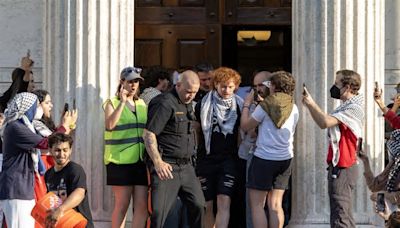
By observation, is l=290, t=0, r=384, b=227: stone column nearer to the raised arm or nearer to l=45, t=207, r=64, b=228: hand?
the raised arm

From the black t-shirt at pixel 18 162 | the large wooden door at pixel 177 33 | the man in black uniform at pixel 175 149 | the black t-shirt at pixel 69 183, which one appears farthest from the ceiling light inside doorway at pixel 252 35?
the black t-shirt at pixel 69 183

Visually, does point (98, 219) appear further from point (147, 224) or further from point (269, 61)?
point (269, 61)

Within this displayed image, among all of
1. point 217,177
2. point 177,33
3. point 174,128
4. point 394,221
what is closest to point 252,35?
point 177,33

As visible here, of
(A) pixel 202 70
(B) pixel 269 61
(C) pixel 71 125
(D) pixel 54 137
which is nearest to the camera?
(D) pixel 54 137

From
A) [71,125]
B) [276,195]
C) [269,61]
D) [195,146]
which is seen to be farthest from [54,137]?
[269,61]

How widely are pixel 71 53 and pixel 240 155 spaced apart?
214 cm

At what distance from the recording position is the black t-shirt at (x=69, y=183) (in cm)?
1115

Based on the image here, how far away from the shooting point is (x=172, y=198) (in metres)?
11.8

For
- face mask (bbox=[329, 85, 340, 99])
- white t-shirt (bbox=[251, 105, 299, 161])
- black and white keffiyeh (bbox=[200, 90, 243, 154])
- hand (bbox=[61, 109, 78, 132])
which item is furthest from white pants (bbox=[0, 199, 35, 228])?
face mask (bbox=[329, 85, 340, 99])

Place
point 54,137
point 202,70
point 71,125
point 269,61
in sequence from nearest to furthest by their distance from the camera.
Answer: point 54,137 < point 71,125 < point 202,70 < point 269,61

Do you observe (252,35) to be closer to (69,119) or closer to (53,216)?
(69,119)

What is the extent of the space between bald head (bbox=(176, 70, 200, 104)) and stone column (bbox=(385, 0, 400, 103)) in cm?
313

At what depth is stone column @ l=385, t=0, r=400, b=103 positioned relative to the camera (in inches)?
555

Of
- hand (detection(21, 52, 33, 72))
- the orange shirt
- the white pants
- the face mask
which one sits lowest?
the white pants
